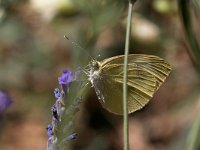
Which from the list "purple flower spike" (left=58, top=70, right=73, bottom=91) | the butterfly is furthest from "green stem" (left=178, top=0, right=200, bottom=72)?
"purple flower spike" (left=58, top=70, right=73, bottom=91)

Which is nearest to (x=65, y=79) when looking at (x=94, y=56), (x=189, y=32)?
(x=189, y=32)

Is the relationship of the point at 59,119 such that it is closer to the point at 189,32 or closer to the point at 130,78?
the point at 189,32

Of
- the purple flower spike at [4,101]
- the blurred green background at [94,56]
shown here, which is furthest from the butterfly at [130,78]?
the purple flower spike at [4,101]

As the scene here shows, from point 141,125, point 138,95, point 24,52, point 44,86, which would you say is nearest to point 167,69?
point 138,95

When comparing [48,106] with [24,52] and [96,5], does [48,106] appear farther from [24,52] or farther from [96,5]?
[96,5]

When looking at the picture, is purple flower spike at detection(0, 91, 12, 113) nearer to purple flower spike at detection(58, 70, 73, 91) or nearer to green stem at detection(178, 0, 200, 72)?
purple flower spike at detection(58, 70, 73, 91)
